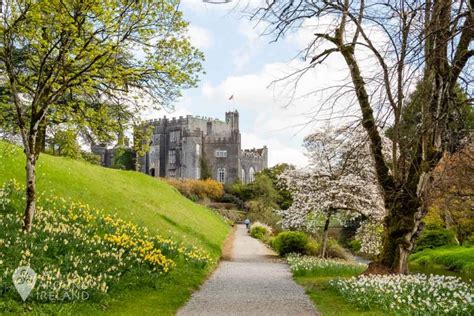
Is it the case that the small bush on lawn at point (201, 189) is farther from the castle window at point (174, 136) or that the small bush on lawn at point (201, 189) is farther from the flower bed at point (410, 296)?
the flower bed at point (410, 296)

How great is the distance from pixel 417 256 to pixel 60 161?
24884 millimetres

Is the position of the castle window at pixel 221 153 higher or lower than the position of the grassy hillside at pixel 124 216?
higher

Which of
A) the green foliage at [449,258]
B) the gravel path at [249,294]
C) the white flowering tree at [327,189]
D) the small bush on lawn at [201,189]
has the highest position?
the small bush on lawn at [201,189]

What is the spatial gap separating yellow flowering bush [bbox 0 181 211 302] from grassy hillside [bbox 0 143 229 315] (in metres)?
0.32

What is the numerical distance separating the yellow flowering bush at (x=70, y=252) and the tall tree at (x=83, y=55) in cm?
89

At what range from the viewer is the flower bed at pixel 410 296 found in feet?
25.1

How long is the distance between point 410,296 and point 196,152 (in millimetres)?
72461

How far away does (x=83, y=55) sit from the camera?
10992 millimetres

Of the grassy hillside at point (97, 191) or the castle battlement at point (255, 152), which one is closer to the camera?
the grassy hillside at point (97, 191)

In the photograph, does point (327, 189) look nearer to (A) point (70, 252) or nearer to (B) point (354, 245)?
(A) point (70, 252)

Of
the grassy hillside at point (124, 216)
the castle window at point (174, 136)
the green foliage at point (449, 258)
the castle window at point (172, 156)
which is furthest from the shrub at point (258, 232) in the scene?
Answer: the castle window at point (174, 136)

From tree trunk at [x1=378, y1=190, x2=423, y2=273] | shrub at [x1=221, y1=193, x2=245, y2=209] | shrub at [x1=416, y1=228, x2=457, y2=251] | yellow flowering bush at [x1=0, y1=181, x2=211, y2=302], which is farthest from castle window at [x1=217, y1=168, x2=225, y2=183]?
tree trunk at [x1=378, y1=190, x2=423, y2=273]

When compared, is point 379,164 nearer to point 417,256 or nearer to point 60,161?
point 60,161

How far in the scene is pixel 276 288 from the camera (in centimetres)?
1287
